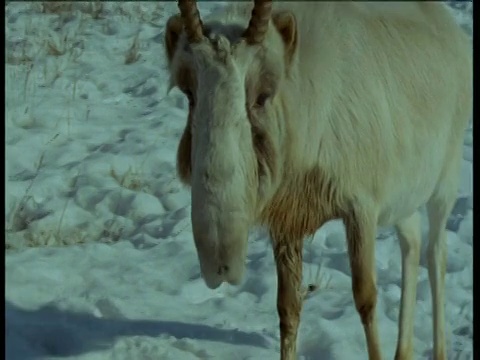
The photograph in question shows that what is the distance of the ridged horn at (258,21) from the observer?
325cm

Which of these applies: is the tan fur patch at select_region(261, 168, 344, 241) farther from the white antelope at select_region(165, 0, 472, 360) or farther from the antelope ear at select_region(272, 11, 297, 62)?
the antelope ear at select_region(272, 11, 297, 62)

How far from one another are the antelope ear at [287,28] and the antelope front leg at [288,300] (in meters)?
1.22

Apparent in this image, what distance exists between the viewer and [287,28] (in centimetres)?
346

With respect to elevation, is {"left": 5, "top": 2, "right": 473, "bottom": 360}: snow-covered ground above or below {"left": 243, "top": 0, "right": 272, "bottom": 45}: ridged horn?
below

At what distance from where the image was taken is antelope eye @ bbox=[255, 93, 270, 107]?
10.9 feet

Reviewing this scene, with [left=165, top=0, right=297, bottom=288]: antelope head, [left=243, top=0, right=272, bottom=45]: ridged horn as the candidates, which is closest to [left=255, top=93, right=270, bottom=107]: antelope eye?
[left=165, top=0, right=297, bottom=288]: antelope head

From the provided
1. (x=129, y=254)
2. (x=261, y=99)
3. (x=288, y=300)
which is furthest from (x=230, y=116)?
(x=129, y=254)

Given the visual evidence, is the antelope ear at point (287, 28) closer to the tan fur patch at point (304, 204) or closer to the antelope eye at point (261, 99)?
the antelope eye at point (261, 99)

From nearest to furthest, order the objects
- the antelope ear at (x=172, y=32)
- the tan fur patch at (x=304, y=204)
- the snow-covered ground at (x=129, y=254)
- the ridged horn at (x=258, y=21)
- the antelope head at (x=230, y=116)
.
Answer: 1. the antelope head at (x=230, y=116)
2. the ridged horn at (x=258, y=21)
3. the antelope ear at (x=172, y=32)
4. the tan fur patch at (x=304, y=204)
5. the snow-covered ground at (x=129, y=254)

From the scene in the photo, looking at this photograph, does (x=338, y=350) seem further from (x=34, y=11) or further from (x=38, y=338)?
(x=34, y=11)

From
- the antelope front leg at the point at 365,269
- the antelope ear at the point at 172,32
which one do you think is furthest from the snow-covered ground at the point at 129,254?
the antelope ear at the point at 172,32

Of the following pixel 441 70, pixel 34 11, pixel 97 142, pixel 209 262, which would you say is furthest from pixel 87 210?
pixel 34 11

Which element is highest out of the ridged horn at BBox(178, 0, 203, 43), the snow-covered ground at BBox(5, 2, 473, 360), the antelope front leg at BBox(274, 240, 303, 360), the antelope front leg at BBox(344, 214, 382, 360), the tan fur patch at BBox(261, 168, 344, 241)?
the ridged horn at BBox(178, 0, 203, 43)

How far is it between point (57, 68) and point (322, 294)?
4.39 meters
